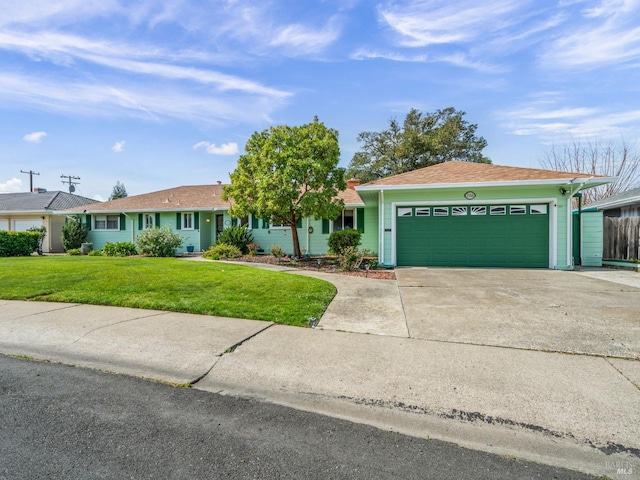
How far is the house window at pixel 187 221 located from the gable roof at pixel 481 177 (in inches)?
441

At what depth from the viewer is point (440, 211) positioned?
12.8 m

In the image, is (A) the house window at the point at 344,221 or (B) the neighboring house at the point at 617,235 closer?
(B) the neighboring house at the point at 617,235

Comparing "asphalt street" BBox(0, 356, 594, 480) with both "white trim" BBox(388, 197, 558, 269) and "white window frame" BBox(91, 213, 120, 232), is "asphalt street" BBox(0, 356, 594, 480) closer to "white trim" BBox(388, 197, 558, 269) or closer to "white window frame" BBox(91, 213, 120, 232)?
"white trim" BBox(388, 197, 558, 269)

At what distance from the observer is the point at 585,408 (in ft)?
9.19

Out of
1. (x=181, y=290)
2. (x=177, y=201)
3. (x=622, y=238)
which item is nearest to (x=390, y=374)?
(x=181, y=290)

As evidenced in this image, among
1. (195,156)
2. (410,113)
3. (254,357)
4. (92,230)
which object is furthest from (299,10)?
(410,113)

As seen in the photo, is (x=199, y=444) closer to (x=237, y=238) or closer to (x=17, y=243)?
(x=237, y=238)

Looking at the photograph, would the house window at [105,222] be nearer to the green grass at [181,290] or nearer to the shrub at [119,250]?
the shrub at [119,250]

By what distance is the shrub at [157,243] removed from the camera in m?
16.2

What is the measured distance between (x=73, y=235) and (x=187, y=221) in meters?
6.92

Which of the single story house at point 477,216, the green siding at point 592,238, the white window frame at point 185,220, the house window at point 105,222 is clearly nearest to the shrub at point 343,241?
the single story house at point 477,216

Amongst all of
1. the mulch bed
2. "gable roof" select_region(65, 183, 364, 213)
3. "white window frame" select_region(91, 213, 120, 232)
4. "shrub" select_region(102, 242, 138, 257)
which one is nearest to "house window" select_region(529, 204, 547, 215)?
the mulch bed

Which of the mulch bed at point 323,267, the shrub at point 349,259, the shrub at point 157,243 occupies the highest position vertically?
the shrub at point 157,243

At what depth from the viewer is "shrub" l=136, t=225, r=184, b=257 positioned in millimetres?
16219
